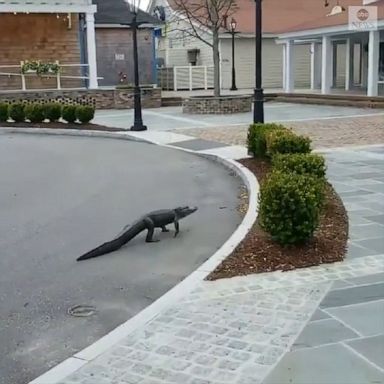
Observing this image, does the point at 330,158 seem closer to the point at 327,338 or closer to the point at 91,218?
the point at 91,218

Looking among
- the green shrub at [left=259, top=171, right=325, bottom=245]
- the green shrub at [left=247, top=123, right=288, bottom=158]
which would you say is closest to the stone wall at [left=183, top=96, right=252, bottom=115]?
the green shrub at [left=247, top=123, right=288, bottom=158]

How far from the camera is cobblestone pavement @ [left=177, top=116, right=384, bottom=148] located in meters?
14.4

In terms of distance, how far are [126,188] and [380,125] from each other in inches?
389

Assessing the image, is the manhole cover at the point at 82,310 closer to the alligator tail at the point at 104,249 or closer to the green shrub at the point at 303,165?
the alligator tail at the point at 104,249

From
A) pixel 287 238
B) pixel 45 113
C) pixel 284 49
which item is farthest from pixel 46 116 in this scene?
pixel 284 49

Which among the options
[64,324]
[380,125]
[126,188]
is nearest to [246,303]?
[64,324]

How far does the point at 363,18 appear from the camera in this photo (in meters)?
25.5

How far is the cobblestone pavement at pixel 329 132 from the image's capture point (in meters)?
14.4

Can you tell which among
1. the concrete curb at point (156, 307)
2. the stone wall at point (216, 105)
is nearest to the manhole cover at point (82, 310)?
the concrete curb at point (156, 307)

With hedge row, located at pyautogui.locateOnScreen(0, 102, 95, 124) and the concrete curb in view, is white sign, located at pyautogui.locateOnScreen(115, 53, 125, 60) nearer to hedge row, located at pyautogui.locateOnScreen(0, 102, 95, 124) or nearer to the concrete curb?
hedge row, located at pyautogui.locateOnScreen(0, 102, 95, 124)

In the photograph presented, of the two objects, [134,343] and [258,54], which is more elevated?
[258,54]

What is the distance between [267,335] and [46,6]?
25.4 meters

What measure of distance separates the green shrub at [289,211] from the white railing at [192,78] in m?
30.6

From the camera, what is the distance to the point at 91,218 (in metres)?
8.12
